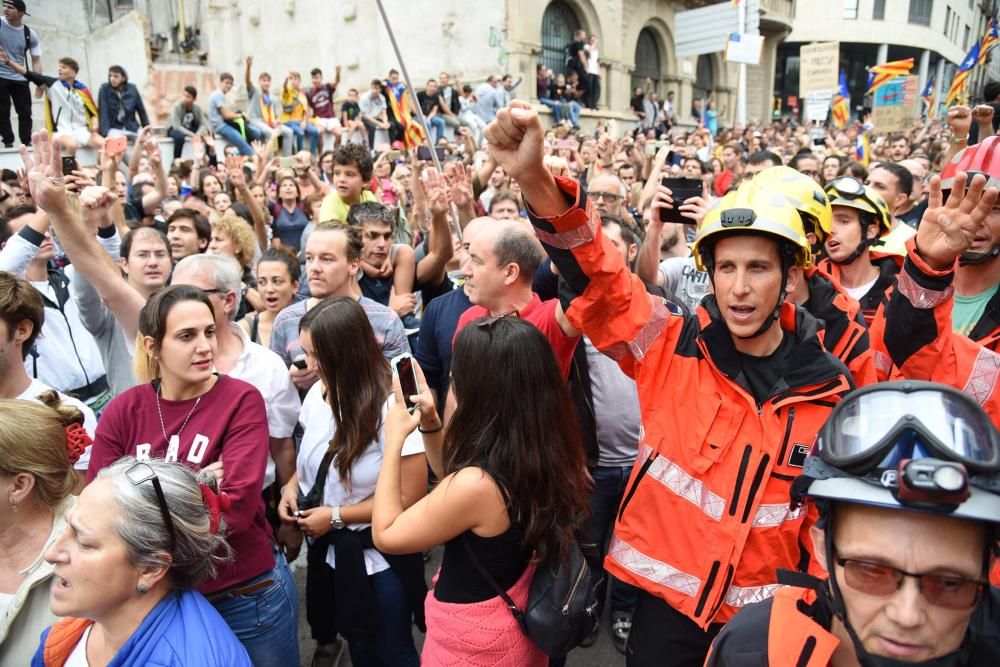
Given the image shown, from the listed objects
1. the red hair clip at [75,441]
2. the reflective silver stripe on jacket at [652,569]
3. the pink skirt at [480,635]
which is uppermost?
the red hair clip at [75,441]

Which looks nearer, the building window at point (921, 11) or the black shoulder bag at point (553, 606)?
the black shoulder bag at point (553, 606)

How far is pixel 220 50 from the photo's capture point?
25297 millimetres

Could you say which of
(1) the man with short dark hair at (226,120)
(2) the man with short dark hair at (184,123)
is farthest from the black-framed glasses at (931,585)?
(1) the man with short dark hair at (226,120)

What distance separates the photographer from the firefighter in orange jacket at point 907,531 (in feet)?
3.73

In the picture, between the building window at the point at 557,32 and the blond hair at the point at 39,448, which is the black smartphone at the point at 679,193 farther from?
the building window at the point at 557,32

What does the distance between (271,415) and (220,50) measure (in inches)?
1044

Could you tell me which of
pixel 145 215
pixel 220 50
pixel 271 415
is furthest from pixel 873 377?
pixel 220 50

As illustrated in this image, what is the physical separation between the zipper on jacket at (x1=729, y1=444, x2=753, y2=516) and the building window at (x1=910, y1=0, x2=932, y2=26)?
2349 inches

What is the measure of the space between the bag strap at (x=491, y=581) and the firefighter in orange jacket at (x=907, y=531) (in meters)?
1.04

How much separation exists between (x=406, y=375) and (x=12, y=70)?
35.1ft

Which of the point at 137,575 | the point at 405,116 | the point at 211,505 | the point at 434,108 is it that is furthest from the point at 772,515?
the point at 434,108

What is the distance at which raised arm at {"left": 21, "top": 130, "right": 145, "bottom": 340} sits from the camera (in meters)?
2.91

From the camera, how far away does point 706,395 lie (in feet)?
6.70

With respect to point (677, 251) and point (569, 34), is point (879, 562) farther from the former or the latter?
point (569, 34)
